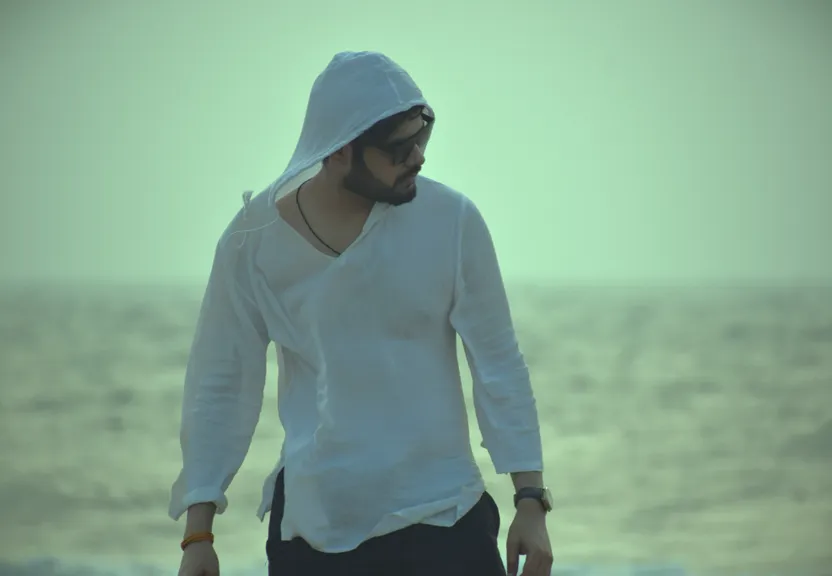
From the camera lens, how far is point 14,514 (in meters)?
7.12

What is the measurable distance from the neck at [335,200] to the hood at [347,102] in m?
0.04

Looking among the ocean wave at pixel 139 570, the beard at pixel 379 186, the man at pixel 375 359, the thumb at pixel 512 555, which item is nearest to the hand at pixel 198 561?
the man at pixel 375 359

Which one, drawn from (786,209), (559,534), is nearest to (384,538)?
(559,534)

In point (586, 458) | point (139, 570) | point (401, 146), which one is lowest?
point (586, 458)

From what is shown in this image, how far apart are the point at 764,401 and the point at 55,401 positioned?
665cm

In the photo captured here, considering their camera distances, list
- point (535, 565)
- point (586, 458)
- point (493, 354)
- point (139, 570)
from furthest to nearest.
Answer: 1. point (586, 458)
2. point (139, 570)
3. point (493, 354)
4. point (535, 565)

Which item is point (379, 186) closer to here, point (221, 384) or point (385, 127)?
point (385, 127)

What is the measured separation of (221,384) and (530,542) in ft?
1.51

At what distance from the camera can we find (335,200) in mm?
1761

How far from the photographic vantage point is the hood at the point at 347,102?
1661 mm

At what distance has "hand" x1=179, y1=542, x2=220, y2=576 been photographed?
68.5 inches

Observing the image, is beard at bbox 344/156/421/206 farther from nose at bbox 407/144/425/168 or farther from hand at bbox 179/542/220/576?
hand at bbox 179/542/220/576

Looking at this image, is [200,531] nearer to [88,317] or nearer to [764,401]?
[764,401]

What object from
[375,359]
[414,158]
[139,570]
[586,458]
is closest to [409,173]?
[414,158]
